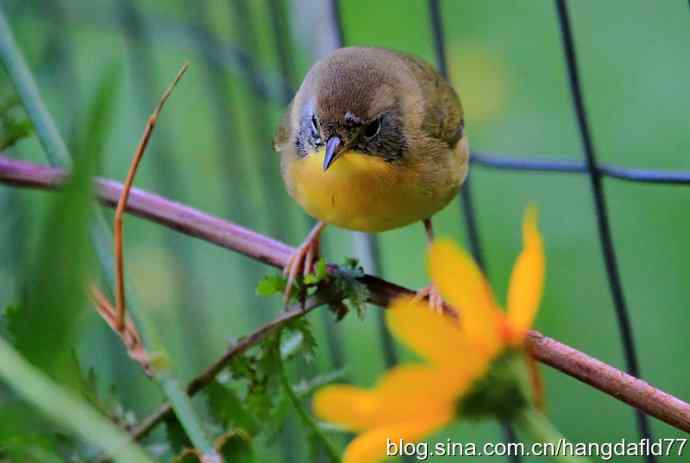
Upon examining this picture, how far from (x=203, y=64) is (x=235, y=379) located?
4.78 ft

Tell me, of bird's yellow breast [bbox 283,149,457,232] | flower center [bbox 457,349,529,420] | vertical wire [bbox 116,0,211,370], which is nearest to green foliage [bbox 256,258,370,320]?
flower center [bbox 457,349,529,420]

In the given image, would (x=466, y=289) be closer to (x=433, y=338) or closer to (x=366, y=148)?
(x=433, y=338)

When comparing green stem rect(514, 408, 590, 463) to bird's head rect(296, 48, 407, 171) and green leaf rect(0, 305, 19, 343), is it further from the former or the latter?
bird's head rect(296, 48, 407, 171)

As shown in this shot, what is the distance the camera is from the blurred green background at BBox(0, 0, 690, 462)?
163 cm

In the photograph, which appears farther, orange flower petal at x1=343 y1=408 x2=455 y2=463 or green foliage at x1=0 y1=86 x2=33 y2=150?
green foliage at x1=0 y1=86 x2=33 y2=150

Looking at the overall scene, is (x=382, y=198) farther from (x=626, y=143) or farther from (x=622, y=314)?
(x=626, y=143)

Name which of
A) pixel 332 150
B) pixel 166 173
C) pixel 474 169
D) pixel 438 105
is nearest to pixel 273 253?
pixel 332 150

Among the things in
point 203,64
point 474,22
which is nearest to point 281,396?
point 203,64

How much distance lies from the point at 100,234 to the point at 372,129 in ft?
2.18

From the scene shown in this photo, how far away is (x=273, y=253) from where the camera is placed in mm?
580

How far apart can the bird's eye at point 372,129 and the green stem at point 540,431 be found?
0.80m

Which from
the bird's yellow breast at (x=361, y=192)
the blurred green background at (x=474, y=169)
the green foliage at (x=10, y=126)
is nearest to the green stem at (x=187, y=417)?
the green foliage at (x=10, y=126)

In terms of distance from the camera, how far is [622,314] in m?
0.80

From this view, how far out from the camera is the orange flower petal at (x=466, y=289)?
237 mm
